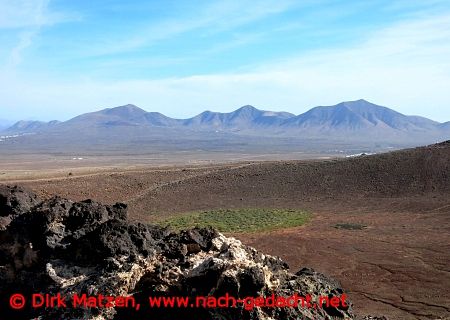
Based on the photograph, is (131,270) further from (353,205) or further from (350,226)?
(353,205)

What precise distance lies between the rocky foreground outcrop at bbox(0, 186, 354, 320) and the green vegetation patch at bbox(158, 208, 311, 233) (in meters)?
21.4

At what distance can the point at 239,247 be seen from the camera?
8.53m

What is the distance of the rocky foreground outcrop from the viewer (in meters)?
7.42

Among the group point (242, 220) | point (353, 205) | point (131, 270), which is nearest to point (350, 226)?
point (242, 220)

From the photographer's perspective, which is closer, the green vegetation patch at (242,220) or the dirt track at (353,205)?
the dirt track at (353,205)

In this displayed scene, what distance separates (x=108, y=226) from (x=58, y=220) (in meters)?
1.36

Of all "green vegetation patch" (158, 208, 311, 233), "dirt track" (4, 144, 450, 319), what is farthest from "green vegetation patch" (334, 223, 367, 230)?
"green vegetation patch" (158, 208, 311, 233)

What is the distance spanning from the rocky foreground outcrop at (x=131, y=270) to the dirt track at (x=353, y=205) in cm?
776

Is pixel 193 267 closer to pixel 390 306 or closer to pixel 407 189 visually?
pixel 390 306

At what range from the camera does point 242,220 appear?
34.5 meters

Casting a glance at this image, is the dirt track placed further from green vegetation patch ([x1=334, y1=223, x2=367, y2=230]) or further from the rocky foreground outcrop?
the rocky foreground outcrop

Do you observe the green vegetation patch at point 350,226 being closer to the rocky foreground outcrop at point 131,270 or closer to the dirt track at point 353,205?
the dirt track at point 353,205

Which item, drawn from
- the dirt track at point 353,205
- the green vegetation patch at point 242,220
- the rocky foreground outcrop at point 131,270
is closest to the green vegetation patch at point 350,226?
the dirt track at point 353,205

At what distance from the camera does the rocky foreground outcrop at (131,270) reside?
742cm
